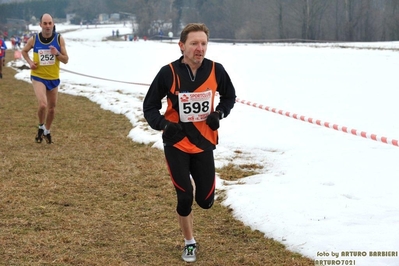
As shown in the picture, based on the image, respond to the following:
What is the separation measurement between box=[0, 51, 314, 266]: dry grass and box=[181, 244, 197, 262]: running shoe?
2.2 inches

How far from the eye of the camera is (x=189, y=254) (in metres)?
4.77

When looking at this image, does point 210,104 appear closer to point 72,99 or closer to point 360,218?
point 360,218

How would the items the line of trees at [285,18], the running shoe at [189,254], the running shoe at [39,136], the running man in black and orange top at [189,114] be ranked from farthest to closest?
the line of trees at [285,18] → the running shoe at [39,136] → the running shoe at [189,254] → the running man in black and orange top at [189,114]

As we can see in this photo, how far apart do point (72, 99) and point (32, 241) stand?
41.0 feet

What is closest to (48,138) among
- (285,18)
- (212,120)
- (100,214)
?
(100,214)

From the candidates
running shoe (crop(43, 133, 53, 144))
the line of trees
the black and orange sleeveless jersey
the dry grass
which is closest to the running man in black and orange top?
the black and orange sleeveless jersey

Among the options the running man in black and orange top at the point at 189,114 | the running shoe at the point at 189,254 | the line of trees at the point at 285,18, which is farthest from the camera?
the line of trees at the point at 285,18

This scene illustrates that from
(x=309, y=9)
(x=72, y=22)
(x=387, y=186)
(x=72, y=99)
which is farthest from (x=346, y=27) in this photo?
(x=72, y=22)

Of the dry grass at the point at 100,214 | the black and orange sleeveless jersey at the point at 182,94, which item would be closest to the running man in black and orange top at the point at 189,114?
the black and orange sleeveless jersey at the point at 182,94

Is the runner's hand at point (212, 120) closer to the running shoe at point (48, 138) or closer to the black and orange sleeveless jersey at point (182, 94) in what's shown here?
the black and orange sleeveless jersey at point (182, 94)

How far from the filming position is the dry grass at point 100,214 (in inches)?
190

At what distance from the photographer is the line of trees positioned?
206ft

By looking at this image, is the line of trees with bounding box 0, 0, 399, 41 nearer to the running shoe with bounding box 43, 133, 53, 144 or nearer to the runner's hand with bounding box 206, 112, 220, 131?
the running shoe with bounding box 43, 133, 53, 144

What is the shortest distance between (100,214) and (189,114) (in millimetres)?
1994
